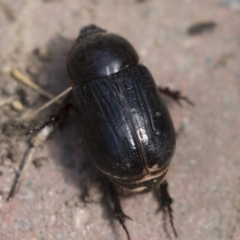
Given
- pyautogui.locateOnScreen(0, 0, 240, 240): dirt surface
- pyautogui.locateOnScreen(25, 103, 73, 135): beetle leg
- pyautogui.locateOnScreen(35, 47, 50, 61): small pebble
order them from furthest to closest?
pyautogui.locateOnScreen(35, 47, 50, 61): small pebble
pyautogui.locateOnScreen(25, 103, 73, 135): beetle leg
pyautogui.locateOnScreen(0, 0, 240, 240): dirt surface

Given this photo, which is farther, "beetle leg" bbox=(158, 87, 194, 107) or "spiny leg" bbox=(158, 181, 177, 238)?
"beetle leg" bbox=(158, 87, 194, 107)

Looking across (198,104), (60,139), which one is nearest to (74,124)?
(60,139)

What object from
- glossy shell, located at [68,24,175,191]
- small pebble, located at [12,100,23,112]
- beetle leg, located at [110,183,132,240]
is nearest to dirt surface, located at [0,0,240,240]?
small pebble, located at [12,100,23,112]

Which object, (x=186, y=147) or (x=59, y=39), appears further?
(x=59, y=39)

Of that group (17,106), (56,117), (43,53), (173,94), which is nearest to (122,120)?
(56,117)

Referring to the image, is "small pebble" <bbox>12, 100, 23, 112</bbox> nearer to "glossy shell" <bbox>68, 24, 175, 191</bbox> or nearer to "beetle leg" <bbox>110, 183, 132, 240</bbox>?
"glossy shell" <bbox>68, 24, 175, 191</bbox>

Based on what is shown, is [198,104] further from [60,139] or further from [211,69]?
[60,139]
